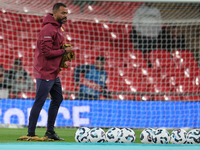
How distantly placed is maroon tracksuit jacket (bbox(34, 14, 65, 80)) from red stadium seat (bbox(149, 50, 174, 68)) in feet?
17.2

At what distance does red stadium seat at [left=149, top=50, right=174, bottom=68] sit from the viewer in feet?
30.1

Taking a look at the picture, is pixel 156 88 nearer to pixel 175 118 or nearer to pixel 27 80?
pixel 175 118

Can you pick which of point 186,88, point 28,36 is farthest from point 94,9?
point 186,88

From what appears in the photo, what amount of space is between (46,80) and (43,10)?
4228 mm

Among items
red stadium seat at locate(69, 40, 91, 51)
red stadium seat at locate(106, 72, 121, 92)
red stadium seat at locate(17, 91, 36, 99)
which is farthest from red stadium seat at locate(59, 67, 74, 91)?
red stadium seat at locate(69, 40, 91, 51)

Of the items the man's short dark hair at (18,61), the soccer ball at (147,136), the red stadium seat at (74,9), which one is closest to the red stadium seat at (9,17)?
the man's short dark hair at (18,61)

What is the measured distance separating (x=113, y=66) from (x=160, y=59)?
1.28 meters

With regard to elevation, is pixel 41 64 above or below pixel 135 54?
below

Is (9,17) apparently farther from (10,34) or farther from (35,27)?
(35,27)

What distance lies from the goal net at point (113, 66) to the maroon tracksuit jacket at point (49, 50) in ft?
9.15

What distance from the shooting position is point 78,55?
9445 millimetres

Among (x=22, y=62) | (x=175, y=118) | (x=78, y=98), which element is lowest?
(x=175, y=118)

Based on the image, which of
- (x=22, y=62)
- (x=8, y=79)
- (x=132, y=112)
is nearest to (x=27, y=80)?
(x=8, y=79)

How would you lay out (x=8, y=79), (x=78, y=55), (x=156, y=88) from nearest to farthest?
(x=8, y=79) → (x=156, y=88) → (x=78, y=55)
